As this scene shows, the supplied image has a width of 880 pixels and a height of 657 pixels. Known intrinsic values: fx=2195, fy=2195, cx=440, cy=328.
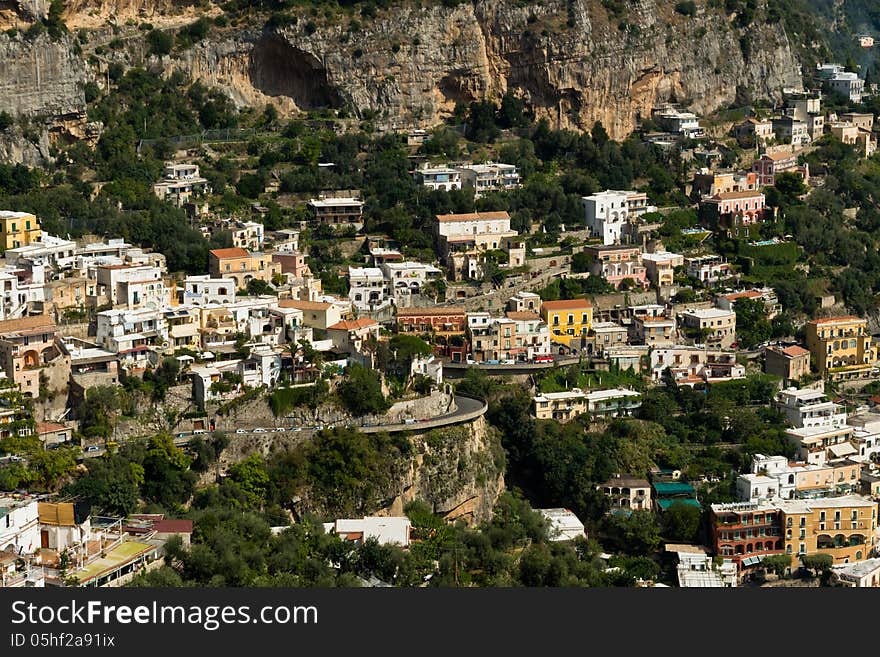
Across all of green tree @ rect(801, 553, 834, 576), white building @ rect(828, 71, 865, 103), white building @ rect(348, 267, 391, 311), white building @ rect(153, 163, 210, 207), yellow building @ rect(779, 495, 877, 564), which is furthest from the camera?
white building @ rect(828, 71, 865, 103)

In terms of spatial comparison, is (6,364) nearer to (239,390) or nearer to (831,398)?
(239,390)

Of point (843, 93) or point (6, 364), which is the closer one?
point (6, 364)

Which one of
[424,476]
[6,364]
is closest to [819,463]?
[424,476]

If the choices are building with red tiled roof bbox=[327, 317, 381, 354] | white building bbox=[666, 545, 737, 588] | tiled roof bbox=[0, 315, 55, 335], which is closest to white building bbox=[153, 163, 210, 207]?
building with red tiled roof bbox=[327, 317, 381, 354]

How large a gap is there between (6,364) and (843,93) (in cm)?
Answer: 2209

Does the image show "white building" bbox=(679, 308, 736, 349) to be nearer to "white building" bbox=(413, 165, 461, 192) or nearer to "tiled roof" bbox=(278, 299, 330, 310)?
"white building" bbox=(413, 165, 461, 192)

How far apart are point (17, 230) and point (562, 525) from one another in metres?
8.86

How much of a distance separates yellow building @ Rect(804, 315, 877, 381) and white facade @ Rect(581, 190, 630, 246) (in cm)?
383

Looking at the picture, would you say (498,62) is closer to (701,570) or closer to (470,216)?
(470,216)

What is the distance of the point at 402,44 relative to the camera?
36.7 metres

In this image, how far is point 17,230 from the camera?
95.0 feet

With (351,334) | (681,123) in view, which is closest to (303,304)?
(351,334)

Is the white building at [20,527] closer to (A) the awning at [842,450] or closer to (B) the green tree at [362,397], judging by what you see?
(B) the green tree at [362,397]

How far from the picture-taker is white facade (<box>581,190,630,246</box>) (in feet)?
109
